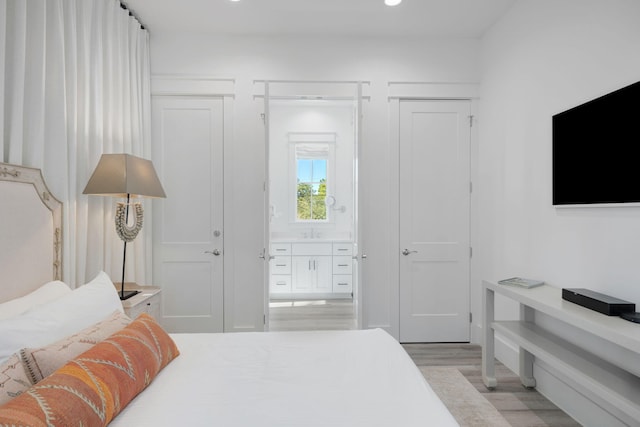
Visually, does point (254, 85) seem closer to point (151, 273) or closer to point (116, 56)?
point (116, 56)

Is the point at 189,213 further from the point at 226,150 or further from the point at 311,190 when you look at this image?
the point at 311,190

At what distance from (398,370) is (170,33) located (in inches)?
136

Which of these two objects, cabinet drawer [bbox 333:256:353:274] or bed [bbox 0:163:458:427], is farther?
cabinet drawer [bbox 333:256:353:274]

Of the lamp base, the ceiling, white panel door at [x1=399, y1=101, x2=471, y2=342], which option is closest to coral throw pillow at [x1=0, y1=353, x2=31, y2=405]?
the lamp base

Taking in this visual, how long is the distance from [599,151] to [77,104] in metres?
3.23

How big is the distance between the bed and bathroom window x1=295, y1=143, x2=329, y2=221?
3.81 metres

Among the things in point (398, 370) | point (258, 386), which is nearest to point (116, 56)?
point (258, 386)

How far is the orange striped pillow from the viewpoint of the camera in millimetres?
918

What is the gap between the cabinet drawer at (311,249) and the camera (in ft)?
17.0

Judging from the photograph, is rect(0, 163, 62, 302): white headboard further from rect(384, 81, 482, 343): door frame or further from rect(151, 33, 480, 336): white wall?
rect(384, 81, 482, 343): door frame

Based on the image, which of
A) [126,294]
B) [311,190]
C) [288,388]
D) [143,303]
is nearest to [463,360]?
[288,388]

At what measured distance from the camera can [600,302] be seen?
1.78 metres

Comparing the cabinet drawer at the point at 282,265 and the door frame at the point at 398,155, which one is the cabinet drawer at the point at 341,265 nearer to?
the cabinet drawer at the point at 282,265

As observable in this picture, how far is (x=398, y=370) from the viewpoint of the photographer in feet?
5.08
